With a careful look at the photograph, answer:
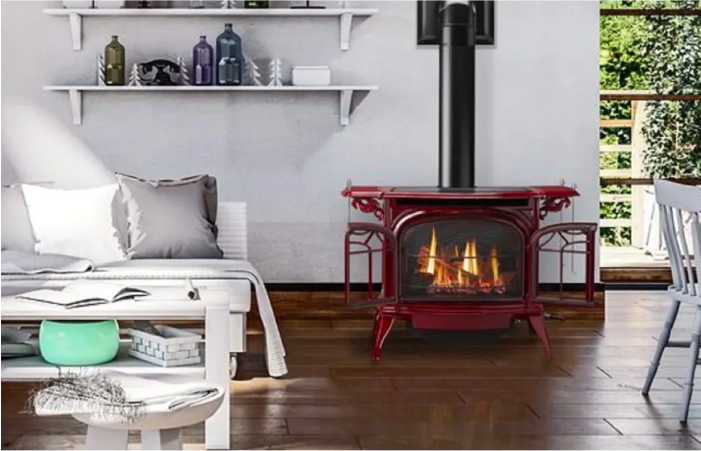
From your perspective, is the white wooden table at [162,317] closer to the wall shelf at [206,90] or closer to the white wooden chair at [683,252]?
the white wooden chair at [683,252]

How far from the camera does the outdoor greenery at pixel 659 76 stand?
24.9ft

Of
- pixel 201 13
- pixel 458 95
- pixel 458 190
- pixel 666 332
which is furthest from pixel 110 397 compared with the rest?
pixel 201 13

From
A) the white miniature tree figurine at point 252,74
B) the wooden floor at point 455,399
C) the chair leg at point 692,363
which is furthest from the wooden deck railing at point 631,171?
the chair leg at point 692,363

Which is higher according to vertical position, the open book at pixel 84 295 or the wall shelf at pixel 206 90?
the wall shelf at pixel 206 90

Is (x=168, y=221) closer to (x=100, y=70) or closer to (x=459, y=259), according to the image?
(x=100, y=70)

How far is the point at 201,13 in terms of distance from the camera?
6.08 meters

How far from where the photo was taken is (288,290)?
20.8 ft

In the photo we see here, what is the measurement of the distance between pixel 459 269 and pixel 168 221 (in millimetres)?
1433

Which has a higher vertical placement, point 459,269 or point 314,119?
point 314,119

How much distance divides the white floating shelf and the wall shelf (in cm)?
28

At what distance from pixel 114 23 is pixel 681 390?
146 inches

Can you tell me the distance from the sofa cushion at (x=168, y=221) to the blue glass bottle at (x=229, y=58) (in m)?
0.82

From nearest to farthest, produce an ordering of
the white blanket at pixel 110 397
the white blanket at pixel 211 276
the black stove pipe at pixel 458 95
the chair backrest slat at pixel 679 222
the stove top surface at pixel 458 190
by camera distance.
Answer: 1. the white blanket at pixel 110 397
2. the chair backrest slat at pixel 679 222
3. the white blanket at pixel 211 276
4. the stove top surface at pixel 458 190
5. the black stove pipe at pixel 458 95

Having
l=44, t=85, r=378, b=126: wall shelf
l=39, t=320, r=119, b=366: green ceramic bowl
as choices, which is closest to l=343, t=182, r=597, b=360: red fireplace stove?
l=44, t=85, r=378, b=126: wall shelf
